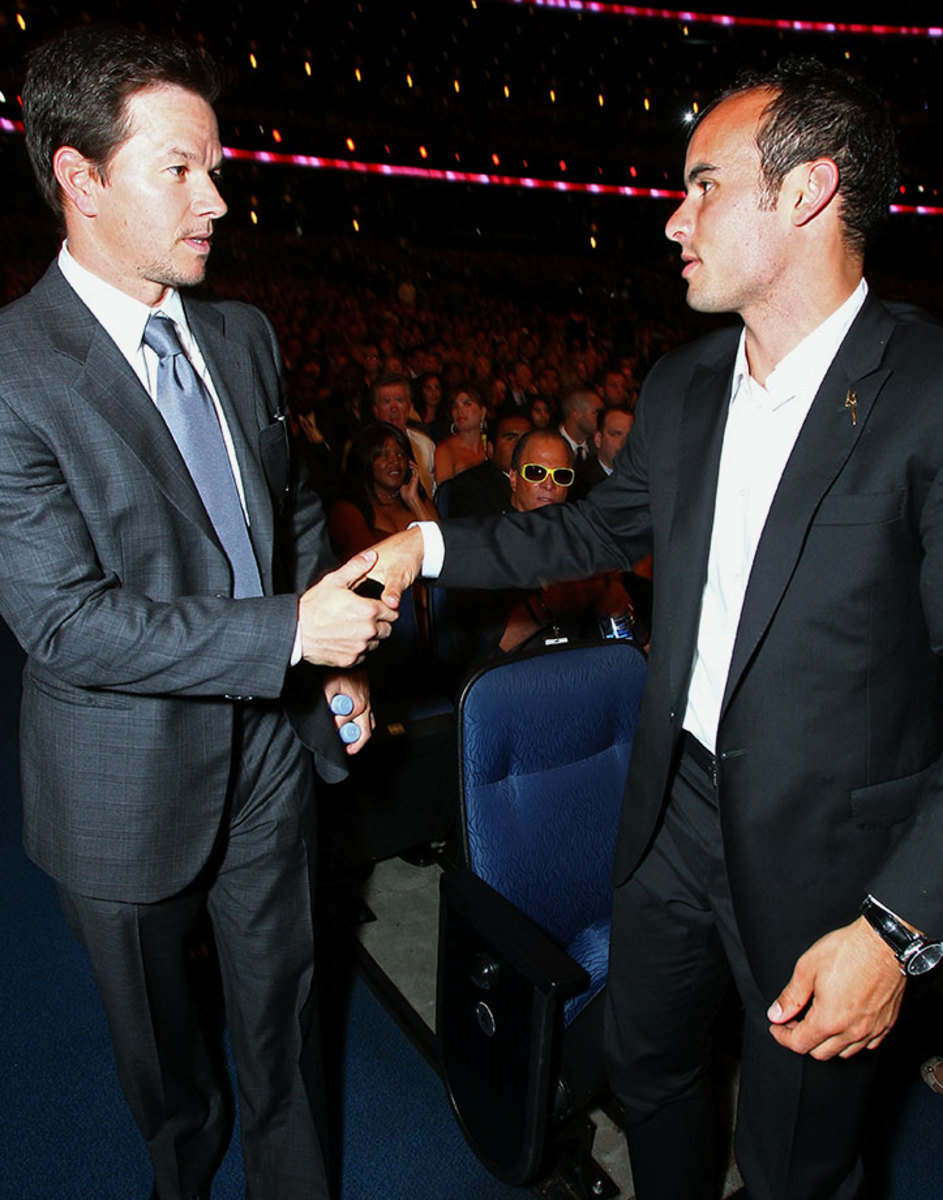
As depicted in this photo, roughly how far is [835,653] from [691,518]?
0.32 meters

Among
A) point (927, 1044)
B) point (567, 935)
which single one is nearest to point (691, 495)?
point (567, 935)

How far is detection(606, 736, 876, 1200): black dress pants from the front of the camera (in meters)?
1.42

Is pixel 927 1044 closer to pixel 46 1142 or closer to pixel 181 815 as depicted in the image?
pixel 181 815

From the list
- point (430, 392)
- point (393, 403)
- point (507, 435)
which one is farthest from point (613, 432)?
point (430, 392)

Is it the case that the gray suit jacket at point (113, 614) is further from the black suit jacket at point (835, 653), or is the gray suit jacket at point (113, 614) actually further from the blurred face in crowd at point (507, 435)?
the blurred face in crowd at point (507, 435)

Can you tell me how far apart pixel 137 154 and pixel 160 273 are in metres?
0.17

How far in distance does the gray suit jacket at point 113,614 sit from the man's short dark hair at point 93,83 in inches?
8.4

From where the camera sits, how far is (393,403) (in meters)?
5.06

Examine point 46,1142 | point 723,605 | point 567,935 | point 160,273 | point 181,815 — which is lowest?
point 46,1142

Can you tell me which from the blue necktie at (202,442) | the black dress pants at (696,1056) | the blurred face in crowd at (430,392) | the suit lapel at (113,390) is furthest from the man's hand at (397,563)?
the blurred face in crowd at (430,392)

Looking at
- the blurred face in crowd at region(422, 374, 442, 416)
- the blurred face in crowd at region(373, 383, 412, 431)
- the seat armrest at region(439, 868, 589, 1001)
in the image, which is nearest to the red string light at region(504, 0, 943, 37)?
the blurred face in crowd at region(422, 374, 442, 416)

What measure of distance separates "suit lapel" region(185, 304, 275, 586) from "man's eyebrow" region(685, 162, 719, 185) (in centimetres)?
82

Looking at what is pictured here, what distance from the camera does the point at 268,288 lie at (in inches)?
638

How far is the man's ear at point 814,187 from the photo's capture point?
51.1 inches
